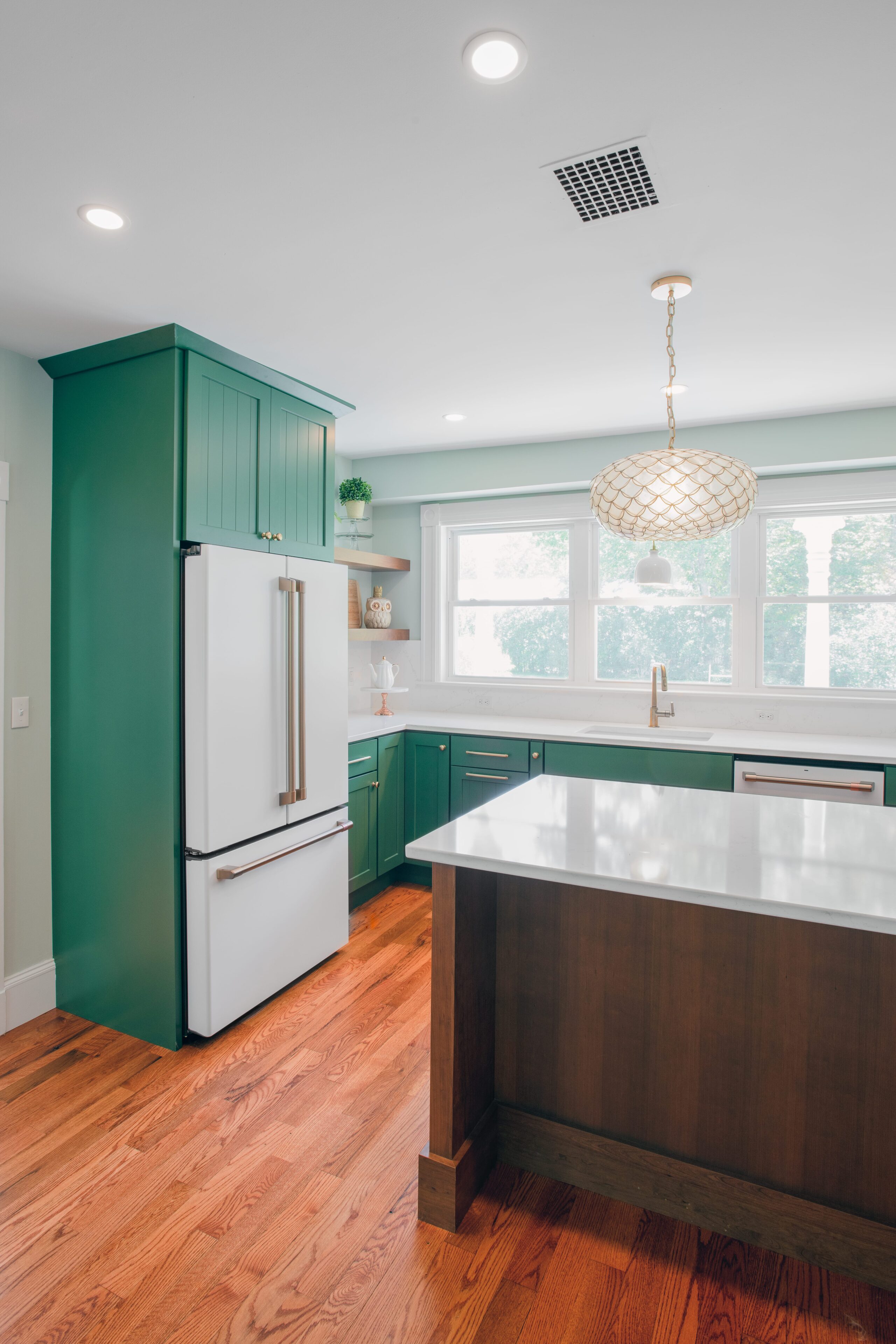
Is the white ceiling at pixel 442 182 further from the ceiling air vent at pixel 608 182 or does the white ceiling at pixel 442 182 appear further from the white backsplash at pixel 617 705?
the white backsplash at pixel 617 705

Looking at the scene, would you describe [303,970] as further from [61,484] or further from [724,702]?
[724,702]

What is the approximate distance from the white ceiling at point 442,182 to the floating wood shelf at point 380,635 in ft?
4.96

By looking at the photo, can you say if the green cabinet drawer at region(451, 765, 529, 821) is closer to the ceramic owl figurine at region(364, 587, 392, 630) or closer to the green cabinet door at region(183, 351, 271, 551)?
the ceramic owl figurine at region(364, 587, 392, 630)

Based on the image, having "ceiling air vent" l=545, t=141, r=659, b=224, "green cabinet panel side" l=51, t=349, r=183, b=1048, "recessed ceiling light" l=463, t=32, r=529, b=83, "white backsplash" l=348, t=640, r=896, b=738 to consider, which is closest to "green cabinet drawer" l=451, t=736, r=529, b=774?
"white backsplash" l=348, t=640, r=896, b=738

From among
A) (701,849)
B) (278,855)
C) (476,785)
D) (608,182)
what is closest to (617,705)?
(476,785)

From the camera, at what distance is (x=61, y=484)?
2729 mm

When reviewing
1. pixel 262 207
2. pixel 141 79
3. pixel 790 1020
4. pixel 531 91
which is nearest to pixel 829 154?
pixel 531 91

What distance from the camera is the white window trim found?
3.72 meters

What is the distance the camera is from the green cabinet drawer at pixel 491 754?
3.75m

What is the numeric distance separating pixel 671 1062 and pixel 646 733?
86.8 inches

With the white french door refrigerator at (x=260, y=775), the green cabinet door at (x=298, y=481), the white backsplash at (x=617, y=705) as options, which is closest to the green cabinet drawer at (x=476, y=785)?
the white backsplash at (x=617, y=705)

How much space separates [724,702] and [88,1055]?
11.0 feet

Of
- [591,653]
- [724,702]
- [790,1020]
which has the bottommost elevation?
[790,1020]

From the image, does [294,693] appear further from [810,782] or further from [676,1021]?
[810,782]
